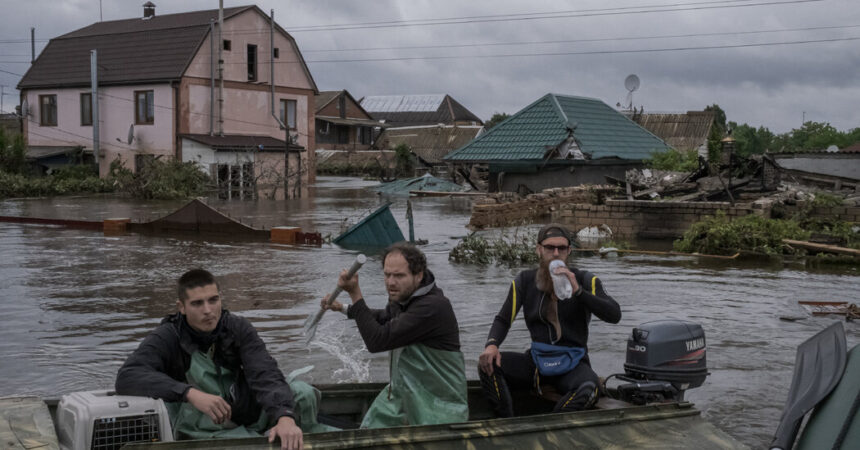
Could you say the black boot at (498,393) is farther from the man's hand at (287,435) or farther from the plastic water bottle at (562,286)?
the man's hand at (287,435)

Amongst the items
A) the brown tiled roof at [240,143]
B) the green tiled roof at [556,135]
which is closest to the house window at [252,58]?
the brown tiled roof at [240,143]

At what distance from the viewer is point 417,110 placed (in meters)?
81.9

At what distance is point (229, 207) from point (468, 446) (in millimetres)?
28429

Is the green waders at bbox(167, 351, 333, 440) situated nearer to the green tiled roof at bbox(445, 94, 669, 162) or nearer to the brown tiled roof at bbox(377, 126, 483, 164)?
the green tiled roof at bbox(445, 94, 669, 162)

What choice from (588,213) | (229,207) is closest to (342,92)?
(229,207)

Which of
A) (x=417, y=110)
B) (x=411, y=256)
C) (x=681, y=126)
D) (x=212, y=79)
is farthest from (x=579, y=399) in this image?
(x=417, y=110)

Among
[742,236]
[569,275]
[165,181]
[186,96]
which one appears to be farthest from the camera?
[186,96]

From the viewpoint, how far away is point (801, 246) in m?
16.9

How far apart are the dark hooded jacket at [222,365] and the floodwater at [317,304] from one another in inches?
155

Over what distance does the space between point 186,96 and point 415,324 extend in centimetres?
3625

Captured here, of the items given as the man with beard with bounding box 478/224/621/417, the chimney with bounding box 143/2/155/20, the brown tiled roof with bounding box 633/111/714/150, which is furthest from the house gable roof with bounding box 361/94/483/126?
the man with beard with bounding box 478/224/621/417

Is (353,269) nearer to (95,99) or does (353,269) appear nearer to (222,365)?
(222,365)

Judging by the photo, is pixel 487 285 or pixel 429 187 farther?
pixel 429 187

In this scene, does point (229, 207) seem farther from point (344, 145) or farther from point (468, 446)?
point (344, 145)
